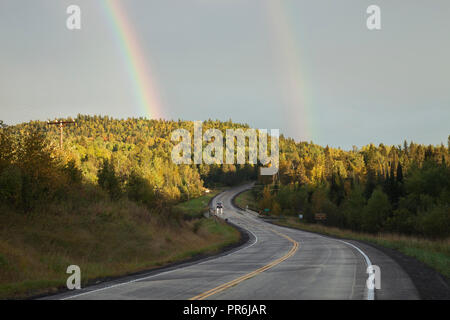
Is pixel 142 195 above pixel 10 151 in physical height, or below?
below

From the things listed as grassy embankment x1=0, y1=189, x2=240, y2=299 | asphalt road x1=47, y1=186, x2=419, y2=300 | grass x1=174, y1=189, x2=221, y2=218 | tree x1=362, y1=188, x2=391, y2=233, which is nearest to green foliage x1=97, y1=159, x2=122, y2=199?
grassy embankment x1=0, y1=189, x2=240, y2=299

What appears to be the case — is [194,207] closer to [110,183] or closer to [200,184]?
[200,184]

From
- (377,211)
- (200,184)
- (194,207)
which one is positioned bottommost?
(194,207)

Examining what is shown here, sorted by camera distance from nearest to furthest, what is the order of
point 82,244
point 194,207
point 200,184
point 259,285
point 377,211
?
point 259,285, point 82,244, point 377,211, point 194,207, point 200,184

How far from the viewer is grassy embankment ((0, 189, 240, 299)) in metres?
14.2

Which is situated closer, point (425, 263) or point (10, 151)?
point (425, 263)

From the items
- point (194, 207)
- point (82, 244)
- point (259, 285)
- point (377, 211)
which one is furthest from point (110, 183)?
point (194, 207)

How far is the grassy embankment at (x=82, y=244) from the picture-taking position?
14.2m

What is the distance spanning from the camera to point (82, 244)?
815 inches

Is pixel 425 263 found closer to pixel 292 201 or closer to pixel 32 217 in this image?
pixel 32 217

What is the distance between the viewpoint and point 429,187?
2965 inches
